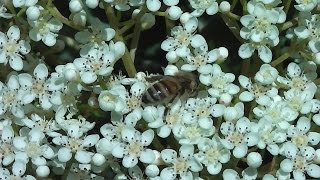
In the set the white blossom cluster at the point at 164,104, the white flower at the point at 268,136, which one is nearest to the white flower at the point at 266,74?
the white blossom cluster at the point at 164,104

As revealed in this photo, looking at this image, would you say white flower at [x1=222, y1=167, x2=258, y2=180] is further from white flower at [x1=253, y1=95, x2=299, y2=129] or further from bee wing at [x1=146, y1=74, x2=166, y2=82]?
bee wing at [x1=146, y1=74, x2=166, y2=82]

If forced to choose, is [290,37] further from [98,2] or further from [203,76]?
[98,2]

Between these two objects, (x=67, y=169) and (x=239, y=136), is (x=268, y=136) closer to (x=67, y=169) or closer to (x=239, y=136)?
(x=239, y=136)

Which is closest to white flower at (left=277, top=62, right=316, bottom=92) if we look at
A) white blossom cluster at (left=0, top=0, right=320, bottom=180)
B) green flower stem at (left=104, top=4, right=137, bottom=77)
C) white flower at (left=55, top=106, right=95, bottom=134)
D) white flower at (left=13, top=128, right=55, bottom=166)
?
white blossom cluster at (left=0, top=0, right=320, bottom=180)

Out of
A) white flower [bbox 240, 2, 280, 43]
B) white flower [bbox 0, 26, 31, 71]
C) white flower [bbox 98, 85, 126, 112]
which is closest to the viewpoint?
white flower [bbox 98, 85, 126, 112]

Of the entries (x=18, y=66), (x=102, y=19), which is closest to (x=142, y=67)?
(x=102, y=19)
